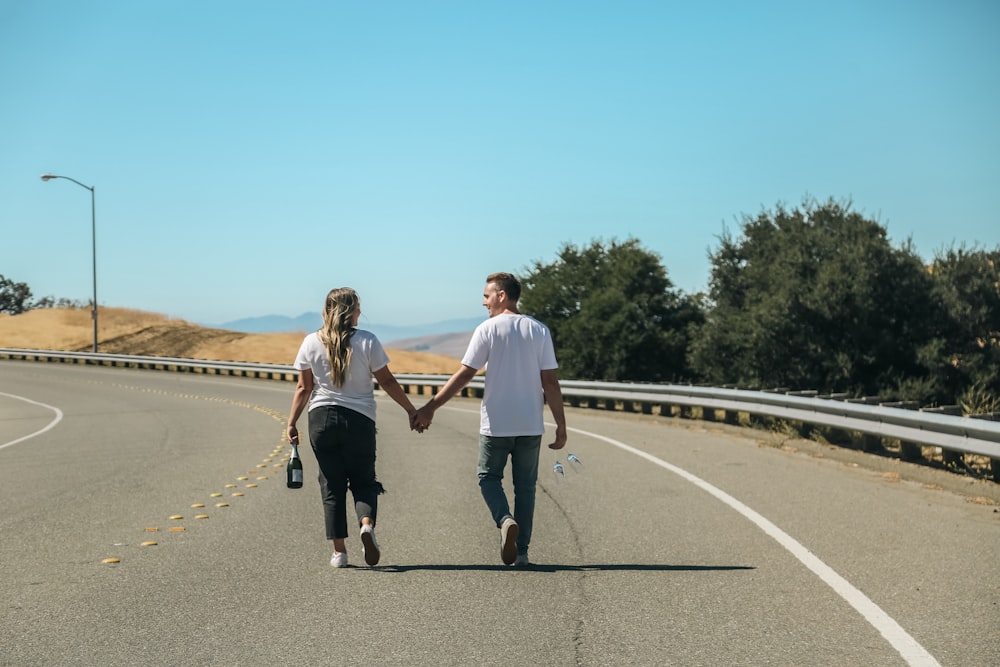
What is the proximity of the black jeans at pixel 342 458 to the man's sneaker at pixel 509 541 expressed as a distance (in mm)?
858

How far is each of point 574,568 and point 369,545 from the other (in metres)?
1.31

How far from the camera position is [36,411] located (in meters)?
25.5

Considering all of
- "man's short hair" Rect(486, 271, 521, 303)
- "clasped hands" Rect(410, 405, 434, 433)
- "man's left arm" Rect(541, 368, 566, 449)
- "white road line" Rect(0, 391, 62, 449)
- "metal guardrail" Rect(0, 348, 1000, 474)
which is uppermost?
"man's short hair" Rect(486, 271, 521, 303)

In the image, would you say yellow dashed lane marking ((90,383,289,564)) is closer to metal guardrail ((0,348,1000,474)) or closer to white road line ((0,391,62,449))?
white road line ((0,391,62,449))

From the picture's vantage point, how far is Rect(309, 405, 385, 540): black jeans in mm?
6973

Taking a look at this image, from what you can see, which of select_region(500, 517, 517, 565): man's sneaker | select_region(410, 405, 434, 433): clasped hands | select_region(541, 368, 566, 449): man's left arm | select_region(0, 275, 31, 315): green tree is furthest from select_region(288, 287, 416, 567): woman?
select_region(0, 275, 31, 315): green tree

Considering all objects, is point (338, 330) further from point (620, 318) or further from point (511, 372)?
point (620, 318)

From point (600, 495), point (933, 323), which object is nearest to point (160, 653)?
point (600, 495)

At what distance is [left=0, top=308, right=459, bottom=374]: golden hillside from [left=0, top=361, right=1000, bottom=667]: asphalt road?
47.3 metres

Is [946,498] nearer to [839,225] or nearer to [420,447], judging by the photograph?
[420,447]

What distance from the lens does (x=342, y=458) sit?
707 centimetres

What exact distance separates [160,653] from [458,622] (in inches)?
57.6

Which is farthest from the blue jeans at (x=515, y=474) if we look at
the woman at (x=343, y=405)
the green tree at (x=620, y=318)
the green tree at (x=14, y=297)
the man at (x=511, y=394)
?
the green tree at (x=14, y=297)

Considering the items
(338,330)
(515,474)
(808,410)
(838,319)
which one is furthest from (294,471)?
(838,319)
